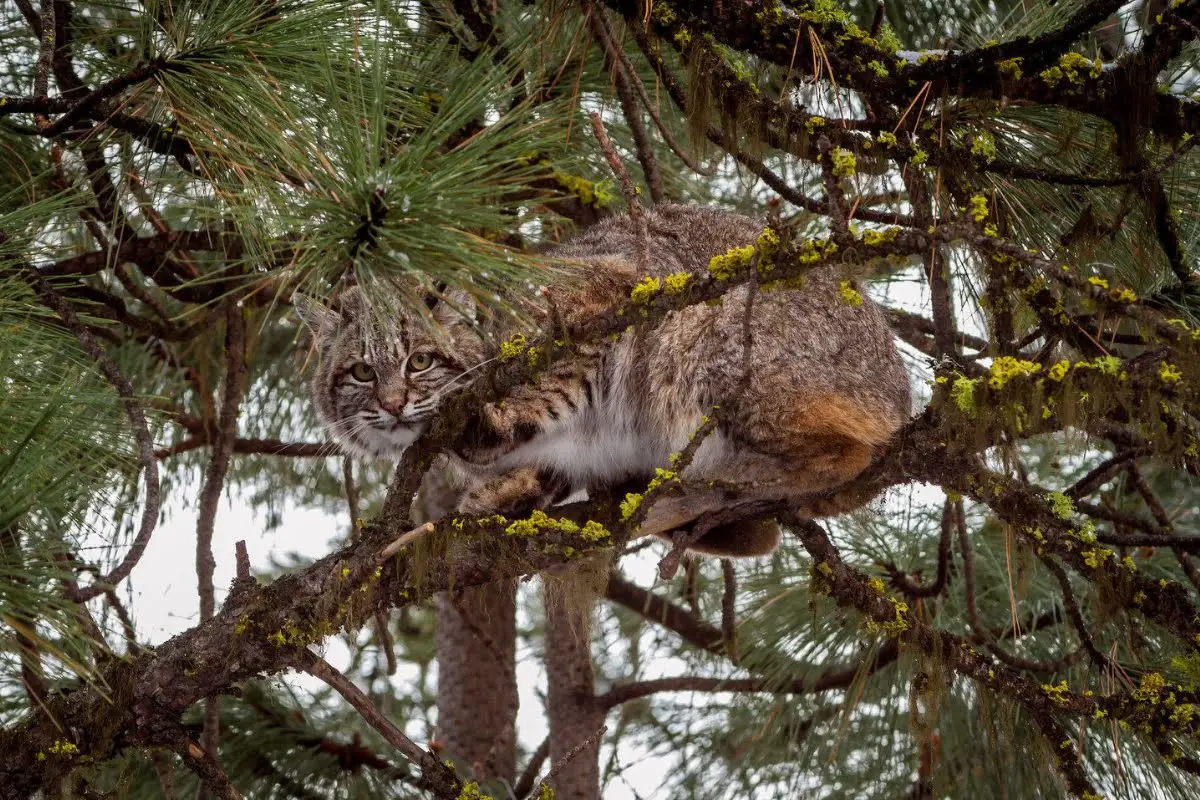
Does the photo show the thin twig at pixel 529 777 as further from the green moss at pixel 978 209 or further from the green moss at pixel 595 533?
the green moss at pixel 978 209

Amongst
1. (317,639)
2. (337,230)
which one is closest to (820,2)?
(337,230)

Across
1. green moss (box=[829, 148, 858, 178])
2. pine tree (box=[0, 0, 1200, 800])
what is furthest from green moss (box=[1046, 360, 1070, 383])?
green moss (box=[829, 148, 858, 178])

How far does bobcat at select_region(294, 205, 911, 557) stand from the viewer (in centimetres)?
322

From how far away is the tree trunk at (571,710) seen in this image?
13.9 ft

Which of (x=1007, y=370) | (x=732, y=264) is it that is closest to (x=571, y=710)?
(x=732, y=264)

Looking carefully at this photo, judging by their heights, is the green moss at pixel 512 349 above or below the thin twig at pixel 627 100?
below

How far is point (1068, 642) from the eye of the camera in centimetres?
385

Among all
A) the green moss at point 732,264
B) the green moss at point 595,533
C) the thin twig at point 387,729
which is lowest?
the thin twig at point 387,729

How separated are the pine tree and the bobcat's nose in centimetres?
46

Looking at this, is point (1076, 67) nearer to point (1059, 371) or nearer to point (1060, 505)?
point (1059, 371)

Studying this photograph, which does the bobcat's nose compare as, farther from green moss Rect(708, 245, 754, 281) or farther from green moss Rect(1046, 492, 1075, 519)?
green moss Rect(1046, 492, 1075, 519)

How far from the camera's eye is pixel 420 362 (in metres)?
3.55

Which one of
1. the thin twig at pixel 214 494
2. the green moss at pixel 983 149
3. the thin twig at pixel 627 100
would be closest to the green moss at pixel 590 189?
the thin twig at pixel 627 100

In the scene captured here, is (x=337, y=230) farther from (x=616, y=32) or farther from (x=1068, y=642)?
(x=1068, y=642)
